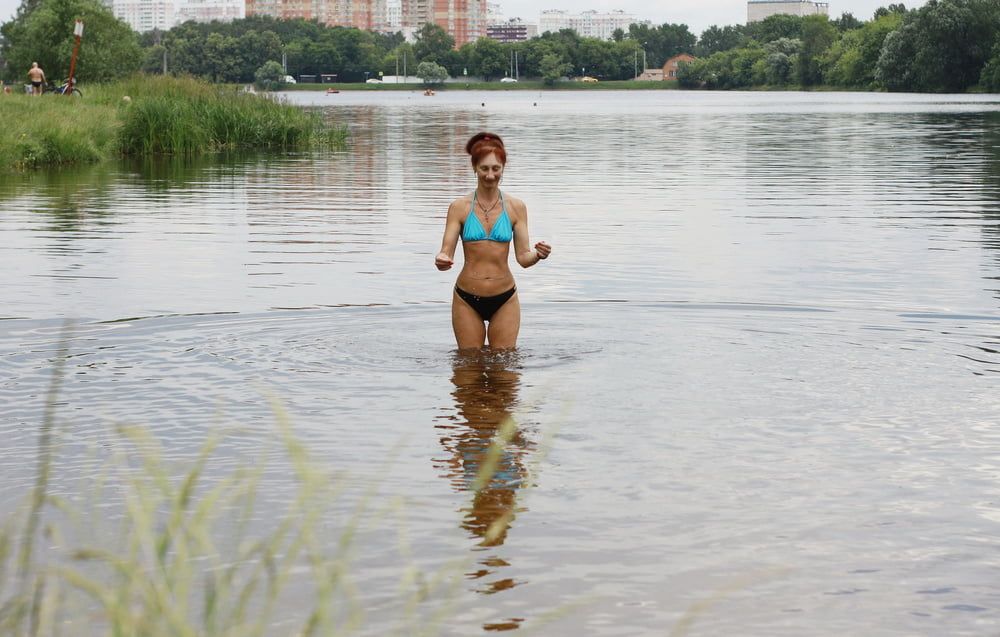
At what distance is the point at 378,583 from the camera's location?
5.37m

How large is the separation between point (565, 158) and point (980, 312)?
1021 inches

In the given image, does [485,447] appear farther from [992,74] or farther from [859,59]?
[859,59]

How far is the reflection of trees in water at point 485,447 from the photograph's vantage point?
5922mm

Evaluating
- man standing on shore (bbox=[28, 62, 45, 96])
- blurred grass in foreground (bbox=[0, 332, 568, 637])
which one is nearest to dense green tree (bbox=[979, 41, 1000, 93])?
man standing on shore (bbox=[28, 62, 45, 96])

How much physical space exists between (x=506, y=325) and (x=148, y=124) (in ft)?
86.7

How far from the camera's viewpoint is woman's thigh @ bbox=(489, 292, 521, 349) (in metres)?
10.1

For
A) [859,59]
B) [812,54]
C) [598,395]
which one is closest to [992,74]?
[859,59]

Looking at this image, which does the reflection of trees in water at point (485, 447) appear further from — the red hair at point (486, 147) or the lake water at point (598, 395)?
the red hair at point (486, 147)

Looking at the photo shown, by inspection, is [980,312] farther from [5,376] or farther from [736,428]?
[5,376]

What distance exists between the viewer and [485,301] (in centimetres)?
1005

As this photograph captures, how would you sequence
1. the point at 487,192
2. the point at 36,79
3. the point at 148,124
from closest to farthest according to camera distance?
the point at 487,192 → the point at 148,124 → the point at 36,79

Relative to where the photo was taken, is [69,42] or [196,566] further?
[69,42]

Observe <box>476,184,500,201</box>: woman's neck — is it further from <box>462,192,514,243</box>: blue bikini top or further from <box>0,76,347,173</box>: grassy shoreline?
<box>0,76,347,173</box>: grassy shoreline

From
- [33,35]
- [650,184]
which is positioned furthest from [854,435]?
[33,35]
